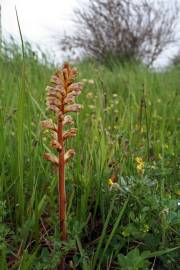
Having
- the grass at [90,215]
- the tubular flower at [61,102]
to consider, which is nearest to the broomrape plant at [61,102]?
the tubular flower at [61,102]

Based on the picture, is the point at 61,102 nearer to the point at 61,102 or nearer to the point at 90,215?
the point at 61,102

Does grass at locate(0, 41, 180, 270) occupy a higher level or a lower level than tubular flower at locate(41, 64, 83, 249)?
lower

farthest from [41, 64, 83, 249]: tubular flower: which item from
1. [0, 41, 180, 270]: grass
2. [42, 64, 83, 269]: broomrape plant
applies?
[0, 41, 180, 270]: grass

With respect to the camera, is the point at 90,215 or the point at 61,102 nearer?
the point at 61,102

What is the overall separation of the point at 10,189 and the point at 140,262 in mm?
522

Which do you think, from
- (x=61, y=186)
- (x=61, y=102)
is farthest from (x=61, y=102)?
(x=61, y=186)

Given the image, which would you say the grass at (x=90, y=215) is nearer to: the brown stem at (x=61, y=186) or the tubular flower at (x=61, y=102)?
the brown stem at (x=61, y=186)

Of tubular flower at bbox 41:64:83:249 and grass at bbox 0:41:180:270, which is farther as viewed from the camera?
grass at bbox 0:41:180:270

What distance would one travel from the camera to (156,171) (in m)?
1.40

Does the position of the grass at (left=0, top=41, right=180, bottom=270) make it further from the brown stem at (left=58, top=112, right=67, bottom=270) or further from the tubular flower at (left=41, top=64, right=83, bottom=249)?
the tubular flower at (left=41, top=64, right=83, bottom=249)

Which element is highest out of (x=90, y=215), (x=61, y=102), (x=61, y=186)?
(x=61, y=102)

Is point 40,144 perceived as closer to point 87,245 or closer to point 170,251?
point 87,245

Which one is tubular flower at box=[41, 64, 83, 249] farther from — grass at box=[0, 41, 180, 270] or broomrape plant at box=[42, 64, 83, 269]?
grass at box=[0, 41, 180, 270]

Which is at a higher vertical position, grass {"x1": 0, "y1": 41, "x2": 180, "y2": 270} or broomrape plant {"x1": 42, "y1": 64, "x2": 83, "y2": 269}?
broomrape plant {"x1": 42, "y1": 64, "x2": 83, "y2": 269}
